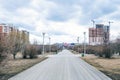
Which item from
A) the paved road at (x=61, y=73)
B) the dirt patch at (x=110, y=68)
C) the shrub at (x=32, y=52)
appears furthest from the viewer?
the shrub at (x=32, y=52)

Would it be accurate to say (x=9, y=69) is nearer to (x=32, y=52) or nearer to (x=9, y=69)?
(x=9, y=69)

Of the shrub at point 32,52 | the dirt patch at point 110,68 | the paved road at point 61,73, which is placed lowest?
the dirt patch at point 110,68

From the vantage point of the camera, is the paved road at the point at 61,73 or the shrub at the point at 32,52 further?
the shrub at the point at 32,52

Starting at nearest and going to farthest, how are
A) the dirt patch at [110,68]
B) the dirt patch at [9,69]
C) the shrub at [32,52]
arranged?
the dirt patch at [9,69] → the dirt patch at [110,68] → the shrub at [32,52]

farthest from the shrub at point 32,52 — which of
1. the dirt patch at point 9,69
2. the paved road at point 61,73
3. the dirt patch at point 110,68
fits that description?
the paved road at point 61,73

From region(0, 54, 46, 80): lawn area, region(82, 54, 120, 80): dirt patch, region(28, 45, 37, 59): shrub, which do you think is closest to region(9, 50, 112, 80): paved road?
region(0, 54, 46, 80): lawn area

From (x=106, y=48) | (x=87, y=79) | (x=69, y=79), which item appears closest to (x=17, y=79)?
(x=69, y=79)

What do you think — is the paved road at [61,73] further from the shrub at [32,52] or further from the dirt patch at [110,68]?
the shrub at [32,52]

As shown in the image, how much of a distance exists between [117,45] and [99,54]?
16.7ft

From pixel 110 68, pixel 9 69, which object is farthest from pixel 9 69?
pixel 110 68

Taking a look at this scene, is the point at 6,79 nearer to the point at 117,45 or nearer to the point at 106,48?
the point at 106,48

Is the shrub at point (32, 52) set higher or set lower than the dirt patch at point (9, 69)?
higher

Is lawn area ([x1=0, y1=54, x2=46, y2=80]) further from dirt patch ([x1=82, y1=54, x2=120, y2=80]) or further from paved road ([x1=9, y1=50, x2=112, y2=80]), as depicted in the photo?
dirt patch ([x1=82, y1=54, x2=120, y2=80])

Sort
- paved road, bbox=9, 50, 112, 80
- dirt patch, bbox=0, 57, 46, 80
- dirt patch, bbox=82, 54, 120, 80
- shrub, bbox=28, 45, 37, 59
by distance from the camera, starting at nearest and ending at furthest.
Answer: paved road, bbox=9, 50, 112, 80 → dirt patch, bbox=0, 57, 46, 80 → dirt patch, bbox=82, 54, 120, 80 → shrub, bbox=28, 45, 37, 59
